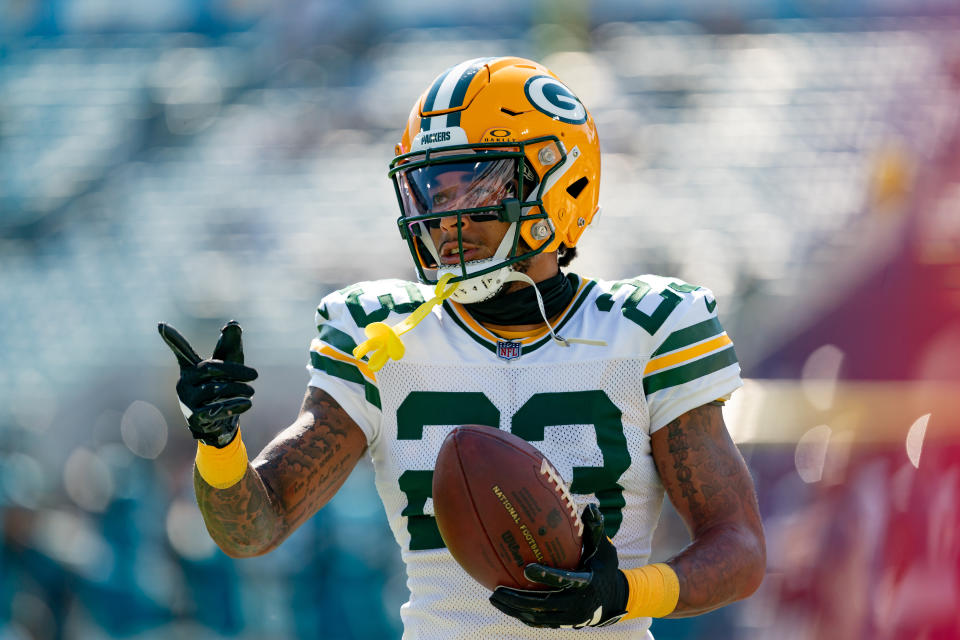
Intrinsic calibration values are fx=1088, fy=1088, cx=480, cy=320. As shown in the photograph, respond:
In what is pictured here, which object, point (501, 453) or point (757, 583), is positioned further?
point (757, 583)

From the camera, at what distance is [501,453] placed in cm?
145

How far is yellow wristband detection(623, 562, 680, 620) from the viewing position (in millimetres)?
1444

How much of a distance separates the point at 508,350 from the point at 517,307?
0.29 feet

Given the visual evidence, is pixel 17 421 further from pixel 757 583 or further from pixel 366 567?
pixel 757 583

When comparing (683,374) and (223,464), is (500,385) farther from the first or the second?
(223,464)

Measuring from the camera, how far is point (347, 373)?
177cm

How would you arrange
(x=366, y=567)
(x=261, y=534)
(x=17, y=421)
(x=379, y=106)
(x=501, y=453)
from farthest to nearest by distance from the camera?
1. (x=379, y=106)
2. (x=17, y=421)
3. (x=366, y=567)
4. (x=261, y=534)
5. (x=501, y=453)

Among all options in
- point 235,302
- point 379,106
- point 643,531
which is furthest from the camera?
point 379,106

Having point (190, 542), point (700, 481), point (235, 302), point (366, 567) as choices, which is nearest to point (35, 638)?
point (190, 542)

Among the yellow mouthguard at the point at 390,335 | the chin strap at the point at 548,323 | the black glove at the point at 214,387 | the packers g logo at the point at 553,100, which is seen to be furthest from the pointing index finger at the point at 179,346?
the packers g logo at the point at 553,100

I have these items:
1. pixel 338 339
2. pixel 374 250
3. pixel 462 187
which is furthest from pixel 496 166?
pixel 374 250

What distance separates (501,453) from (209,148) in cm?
430

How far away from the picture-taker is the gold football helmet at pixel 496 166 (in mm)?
1755

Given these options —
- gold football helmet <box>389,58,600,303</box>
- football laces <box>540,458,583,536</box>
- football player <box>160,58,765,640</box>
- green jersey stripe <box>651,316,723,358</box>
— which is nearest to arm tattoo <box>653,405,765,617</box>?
football player <box>160,58,765,640</box>
